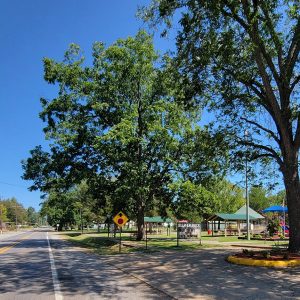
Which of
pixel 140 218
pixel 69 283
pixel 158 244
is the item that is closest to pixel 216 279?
pixel 69 283

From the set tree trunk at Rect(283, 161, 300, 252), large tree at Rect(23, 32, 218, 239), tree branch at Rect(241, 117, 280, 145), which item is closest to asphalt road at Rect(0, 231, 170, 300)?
tree trunk at Rect(283, 161, 300, 252)

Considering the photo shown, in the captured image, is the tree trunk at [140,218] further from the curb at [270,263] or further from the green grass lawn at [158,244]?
the curb at [270,263]

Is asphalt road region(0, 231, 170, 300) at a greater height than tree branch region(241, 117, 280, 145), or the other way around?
tree branch region(241, 117, 280, 145)

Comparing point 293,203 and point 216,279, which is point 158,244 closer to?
point 293,203

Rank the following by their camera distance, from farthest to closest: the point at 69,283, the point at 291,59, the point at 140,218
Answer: the point at 140,218 → the point at 291,59 → the point at 69,283

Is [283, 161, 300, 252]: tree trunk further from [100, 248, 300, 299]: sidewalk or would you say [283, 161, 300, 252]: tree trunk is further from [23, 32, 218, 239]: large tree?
[23, 32, 218, 239]: large tree

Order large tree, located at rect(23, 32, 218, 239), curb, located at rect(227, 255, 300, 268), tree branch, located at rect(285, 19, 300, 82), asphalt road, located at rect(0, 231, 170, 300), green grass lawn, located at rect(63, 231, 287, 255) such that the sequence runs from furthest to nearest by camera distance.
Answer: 1. large tree, located at rect(23, 32, 218, 239)
2. green grass lawn, located at rect(63, 231, 287, 255)
3. tree branch, located at rect(285, 19, 300, 82)
4. curb, located at rect(227, 255, 300, 268)
5. asphalt road, located at rect(0, 231, 170, 300)

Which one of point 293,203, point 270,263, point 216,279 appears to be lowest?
point 216,279

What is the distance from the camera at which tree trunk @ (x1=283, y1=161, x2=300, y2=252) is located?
1820 centimetres

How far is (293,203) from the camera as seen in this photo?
18.4m

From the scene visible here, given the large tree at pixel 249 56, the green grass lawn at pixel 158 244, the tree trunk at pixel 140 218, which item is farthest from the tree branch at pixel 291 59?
the tree trunk at pixel 140 218

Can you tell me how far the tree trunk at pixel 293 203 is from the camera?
18.2 meters

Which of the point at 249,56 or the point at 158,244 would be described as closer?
the point at 249,56

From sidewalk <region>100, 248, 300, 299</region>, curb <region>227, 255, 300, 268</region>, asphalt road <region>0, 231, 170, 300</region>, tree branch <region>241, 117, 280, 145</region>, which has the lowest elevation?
asphalt road <region>0, 231, 170, 300</region>
